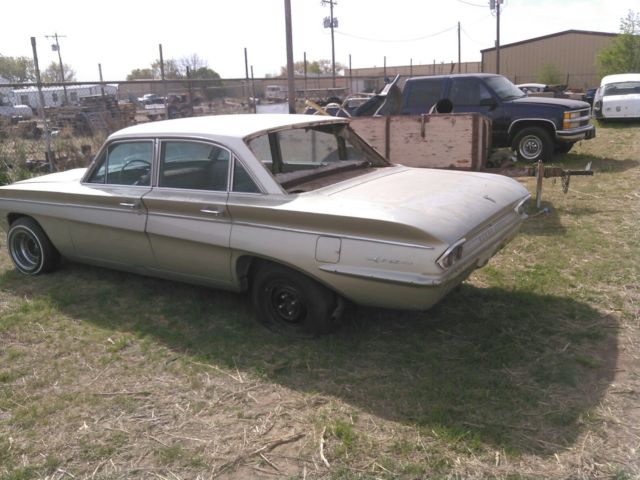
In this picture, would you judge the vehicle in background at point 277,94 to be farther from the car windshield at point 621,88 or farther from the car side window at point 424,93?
the car side window at point 424,93

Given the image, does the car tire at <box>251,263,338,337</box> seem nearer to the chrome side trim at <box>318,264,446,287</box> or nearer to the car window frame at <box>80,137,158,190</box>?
the chrome side trim at <box>318,264,446,287</box>

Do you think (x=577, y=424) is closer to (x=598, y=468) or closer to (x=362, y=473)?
(x=598, y=468)

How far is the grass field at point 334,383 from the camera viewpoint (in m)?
2.92

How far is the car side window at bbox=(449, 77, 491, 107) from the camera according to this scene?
10.9m

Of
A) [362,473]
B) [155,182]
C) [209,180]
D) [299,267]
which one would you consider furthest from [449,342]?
[155,182]

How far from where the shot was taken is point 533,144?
10742 mm

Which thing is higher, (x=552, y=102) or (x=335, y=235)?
(x=552, y=102)

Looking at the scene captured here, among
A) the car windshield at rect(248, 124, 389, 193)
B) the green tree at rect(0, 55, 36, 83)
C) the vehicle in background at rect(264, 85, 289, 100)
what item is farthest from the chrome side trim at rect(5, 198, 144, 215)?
the green tree at rect(0, 55, 36, 83)

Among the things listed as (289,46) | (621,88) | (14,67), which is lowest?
(621,88)

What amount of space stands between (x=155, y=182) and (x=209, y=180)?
1.83 ft

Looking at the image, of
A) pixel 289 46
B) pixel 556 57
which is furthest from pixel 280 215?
pixel 556 57

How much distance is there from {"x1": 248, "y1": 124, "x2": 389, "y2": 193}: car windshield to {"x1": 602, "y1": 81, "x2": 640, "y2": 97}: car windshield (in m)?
14.5

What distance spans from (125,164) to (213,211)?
1.20 metres

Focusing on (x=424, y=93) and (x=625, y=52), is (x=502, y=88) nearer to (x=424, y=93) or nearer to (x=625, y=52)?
(x=424, y=93)
